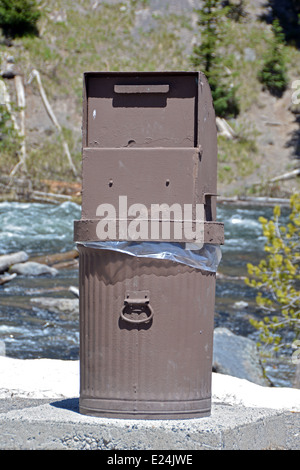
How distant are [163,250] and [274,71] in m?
30.8

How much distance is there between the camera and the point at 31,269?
1284 centimetres

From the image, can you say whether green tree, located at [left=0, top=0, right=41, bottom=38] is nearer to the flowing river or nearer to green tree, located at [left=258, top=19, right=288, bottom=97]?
green tree, located at [left=258, top=19, right=288, bottom=97]

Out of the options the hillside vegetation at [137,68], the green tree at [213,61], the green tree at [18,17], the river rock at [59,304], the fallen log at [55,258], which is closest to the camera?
the river rock at [59,304]

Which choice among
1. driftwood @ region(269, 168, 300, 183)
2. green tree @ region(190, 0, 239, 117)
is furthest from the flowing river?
green tree @ region(190, 0, 239, 117)

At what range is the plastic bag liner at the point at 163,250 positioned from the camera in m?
3.64

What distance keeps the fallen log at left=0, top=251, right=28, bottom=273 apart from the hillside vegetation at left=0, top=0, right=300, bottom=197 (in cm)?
831

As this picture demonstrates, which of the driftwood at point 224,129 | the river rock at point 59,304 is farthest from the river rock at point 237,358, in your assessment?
the driftwood at point 224,129

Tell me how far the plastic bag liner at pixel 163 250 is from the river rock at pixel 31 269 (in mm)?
9211

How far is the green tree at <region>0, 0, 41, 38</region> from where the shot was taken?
Answer: 3112 centimetres

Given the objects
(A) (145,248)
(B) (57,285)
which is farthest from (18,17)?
(A) (145,248)

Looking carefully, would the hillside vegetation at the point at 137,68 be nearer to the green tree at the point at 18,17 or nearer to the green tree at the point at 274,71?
the green tree at the point at 274,71

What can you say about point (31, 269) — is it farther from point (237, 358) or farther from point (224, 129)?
point (224, 129)

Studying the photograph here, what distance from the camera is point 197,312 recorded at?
146 inches
